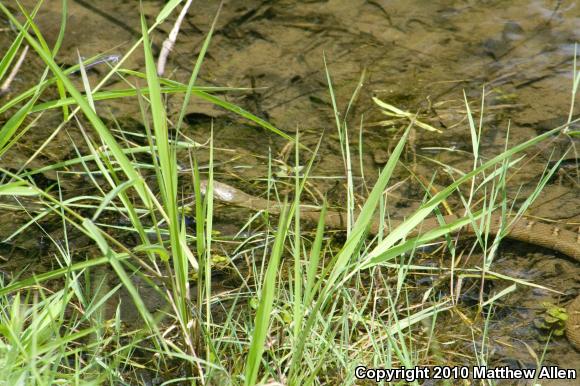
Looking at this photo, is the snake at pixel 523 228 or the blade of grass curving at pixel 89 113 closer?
the blade of grass curving at pixel 89 113

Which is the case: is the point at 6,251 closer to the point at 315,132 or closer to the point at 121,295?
the point at 121,295

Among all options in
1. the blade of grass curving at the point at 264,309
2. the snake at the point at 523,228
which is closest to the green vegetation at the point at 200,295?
the blade of grass curving at the point at 264,309

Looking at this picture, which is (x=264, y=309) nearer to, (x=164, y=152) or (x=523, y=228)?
(x=164, y=152)

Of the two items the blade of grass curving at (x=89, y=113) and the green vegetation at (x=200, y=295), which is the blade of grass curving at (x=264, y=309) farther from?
the blade of grass curving at (x=89, y=113)

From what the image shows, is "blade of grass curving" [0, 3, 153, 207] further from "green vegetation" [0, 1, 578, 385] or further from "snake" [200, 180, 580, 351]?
"snake" [200, 180, 580, 351]

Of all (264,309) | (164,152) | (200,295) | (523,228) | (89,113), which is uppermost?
(89,113)

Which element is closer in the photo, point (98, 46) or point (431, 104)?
point (431, 104)

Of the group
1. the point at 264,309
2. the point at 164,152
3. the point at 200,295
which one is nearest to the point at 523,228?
the point at 200,295

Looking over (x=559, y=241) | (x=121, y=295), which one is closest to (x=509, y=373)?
(x=559, y=241)

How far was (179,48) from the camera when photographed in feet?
18.5

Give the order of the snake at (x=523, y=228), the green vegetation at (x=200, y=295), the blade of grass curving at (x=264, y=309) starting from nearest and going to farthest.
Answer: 1. the blade of grass curving at (x=264, y=309)
2. the green vegetation at (x=200, y=295)
3. the snake at (x=523, y=228)

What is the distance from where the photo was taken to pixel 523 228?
12.8 ft

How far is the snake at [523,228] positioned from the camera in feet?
11.1

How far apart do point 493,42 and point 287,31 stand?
1.54m
